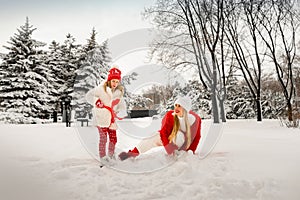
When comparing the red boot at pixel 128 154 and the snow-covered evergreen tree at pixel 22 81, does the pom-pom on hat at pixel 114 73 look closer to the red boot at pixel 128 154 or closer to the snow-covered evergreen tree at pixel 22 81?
the red boot at pixel 128 154

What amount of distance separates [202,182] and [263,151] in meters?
1.53

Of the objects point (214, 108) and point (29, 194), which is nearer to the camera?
point (29, 194)

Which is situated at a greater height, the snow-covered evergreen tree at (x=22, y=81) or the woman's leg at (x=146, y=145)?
the snow-covered evergreen tree at (x=22, y=81)

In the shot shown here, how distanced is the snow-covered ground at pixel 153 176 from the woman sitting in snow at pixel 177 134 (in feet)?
0.51

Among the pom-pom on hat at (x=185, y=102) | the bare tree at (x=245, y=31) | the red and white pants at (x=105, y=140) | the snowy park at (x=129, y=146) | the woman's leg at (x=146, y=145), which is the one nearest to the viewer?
the snowy park at (x=129, y=146)

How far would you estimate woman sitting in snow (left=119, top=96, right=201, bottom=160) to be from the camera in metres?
3.36

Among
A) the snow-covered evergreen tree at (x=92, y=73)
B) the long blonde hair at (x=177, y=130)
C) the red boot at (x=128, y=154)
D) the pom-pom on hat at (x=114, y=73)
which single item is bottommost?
the red boot at (x=128, y=154)

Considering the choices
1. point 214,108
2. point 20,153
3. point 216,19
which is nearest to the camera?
point 20,153

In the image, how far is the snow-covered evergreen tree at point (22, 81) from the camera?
49.8 ft

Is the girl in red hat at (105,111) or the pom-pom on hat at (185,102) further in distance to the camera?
the pom-pom on hat at (185,102)

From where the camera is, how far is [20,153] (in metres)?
3.21

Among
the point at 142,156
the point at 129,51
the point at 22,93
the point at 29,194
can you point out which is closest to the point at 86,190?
the point at 29,194

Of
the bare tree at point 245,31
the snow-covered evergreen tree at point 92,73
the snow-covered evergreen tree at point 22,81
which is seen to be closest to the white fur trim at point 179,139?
the snow-covered evergreen tree at point 92,73

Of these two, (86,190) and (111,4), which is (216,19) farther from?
(86,190)
